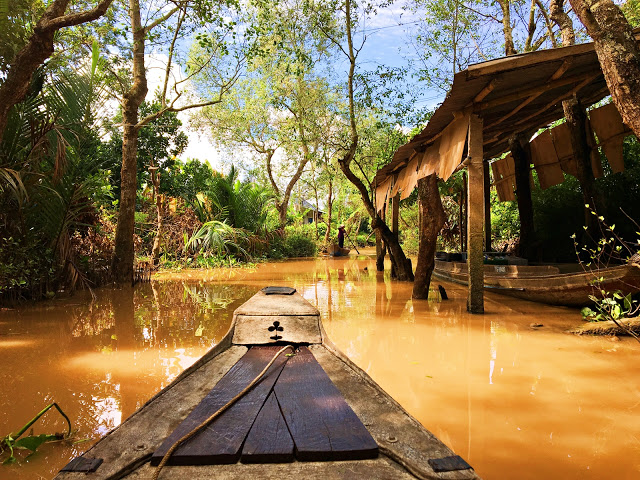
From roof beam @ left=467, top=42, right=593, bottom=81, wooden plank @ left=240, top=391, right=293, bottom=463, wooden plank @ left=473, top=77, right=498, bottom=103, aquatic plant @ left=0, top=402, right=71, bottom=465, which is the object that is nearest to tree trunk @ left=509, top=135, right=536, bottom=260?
wooden plank @ left=473, top=77, right=498, bottom=103

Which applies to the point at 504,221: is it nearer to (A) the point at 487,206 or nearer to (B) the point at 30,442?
(A) the point at 487,206

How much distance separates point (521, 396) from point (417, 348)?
155 cm

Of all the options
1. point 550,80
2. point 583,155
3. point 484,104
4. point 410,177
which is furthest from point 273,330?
point 410,177

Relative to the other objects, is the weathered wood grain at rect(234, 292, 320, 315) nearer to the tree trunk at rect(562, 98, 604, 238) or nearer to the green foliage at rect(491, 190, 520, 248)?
the tree trunk at rect(562, 98, 604, 238)

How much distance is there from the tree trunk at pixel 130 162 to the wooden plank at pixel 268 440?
27.0ft

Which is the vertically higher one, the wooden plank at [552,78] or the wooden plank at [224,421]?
the wooden plank at [552,78]

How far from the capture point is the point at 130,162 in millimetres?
9617

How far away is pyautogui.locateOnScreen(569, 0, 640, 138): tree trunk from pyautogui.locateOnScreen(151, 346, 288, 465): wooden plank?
396 cm

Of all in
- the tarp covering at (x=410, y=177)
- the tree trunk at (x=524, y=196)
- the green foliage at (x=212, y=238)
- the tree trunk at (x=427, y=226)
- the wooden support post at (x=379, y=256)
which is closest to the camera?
the tree trunk at (x=427, y=226)

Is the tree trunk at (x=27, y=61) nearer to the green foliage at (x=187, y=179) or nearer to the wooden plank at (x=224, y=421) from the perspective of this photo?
the wooden plank at (x=224, y=421)

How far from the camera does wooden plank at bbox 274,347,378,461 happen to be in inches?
63.6

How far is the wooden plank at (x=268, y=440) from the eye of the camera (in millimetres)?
1580

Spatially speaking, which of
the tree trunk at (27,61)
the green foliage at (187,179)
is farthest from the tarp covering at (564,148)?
the green foliage at (187,179)

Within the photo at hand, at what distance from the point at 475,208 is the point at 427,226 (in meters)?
1.75
